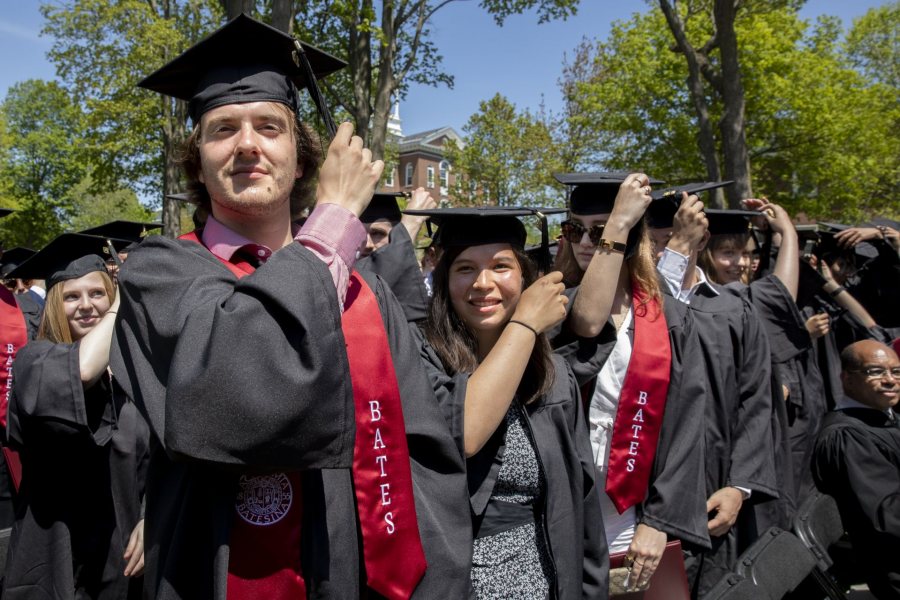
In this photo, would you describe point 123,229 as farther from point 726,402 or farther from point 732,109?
point 732,109

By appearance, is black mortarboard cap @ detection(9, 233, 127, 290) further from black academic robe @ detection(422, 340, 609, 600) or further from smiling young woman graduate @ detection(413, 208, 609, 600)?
black academic robe @ detection(422, 340, 609, 600)

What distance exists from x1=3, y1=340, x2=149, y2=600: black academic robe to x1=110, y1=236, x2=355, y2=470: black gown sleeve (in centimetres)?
174

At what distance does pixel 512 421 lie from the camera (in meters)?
2.14

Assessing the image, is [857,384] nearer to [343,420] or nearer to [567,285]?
[567,285]

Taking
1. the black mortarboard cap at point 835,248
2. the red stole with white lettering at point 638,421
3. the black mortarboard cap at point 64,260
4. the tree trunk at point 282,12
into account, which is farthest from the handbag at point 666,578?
the tree trunk at point 282,12

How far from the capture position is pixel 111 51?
17719 mm

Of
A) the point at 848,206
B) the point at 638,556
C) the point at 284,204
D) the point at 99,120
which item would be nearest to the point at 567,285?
the point at 638,556

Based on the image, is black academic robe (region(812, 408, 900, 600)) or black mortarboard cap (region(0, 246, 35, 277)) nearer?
black academic robe (region(812, 408, 900, 600))

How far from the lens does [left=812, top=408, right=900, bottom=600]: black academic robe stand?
3.66 metres

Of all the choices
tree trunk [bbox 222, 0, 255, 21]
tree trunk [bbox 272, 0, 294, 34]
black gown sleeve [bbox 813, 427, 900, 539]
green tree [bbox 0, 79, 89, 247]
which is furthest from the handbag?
green tree [bbox 0, 79, 89, 247]

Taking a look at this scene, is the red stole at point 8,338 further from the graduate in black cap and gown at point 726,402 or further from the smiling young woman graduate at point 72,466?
the graduate in black cap and gown at point 726,402

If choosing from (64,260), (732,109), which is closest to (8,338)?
(64,260)

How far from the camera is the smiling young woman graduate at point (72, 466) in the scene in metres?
2.80

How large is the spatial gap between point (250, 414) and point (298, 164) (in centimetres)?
89
